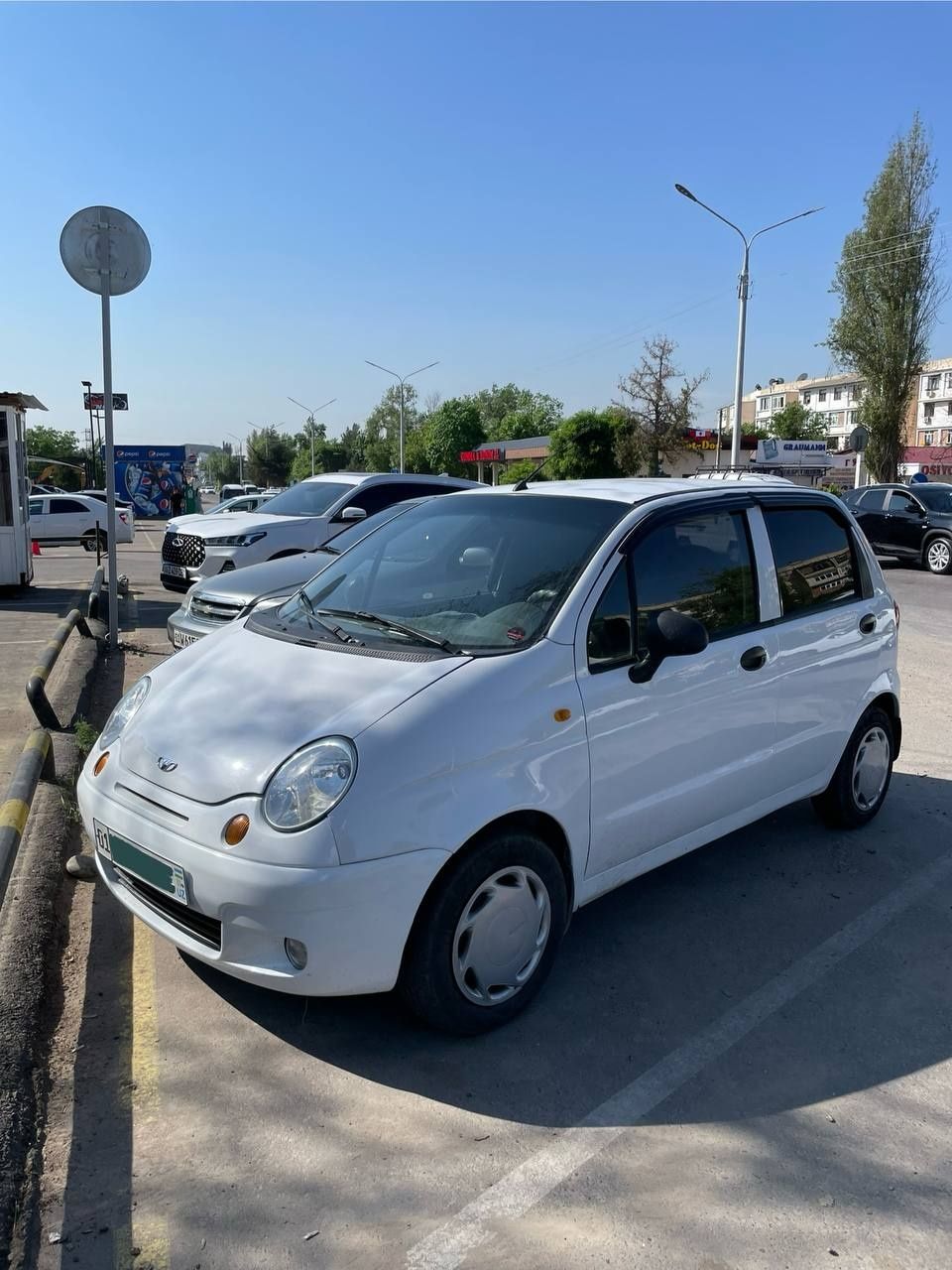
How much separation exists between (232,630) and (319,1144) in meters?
2.05

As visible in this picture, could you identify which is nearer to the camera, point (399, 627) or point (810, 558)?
point (399, 627)

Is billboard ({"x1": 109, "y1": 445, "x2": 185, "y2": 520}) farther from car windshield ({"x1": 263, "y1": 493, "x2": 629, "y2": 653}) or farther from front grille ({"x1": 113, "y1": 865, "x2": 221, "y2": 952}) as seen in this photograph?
front grille ({"x1": 113, "y1": 865, "x2": 221, "y2": 952})

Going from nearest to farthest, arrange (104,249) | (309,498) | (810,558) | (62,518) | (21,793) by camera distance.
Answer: (21,793), (810,558), (104,249), (309,498), (62,518)

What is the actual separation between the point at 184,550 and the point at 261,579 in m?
4.34

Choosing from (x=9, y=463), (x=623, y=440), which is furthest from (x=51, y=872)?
(x=623, y=440)

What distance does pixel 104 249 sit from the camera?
8.30 metres

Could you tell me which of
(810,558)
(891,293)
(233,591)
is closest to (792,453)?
(891,293)

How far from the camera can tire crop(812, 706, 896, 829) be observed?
4.87 meters

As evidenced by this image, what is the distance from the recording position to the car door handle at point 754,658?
4.00 metres

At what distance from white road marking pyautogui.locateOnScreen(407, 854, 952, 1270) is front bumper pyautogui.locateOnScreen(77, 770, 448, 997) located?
25.6 inches

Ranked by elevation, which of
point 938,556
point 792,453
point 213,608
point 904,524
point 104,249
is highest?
point 792,453

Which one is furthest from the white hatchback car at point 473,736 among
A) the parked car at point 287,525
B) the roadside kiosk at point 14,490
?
the roadside kiosk at point 14,490

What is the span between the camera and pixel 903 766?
6164mm

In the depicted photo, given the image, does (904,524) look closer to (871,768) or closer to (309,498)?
(309,498)
